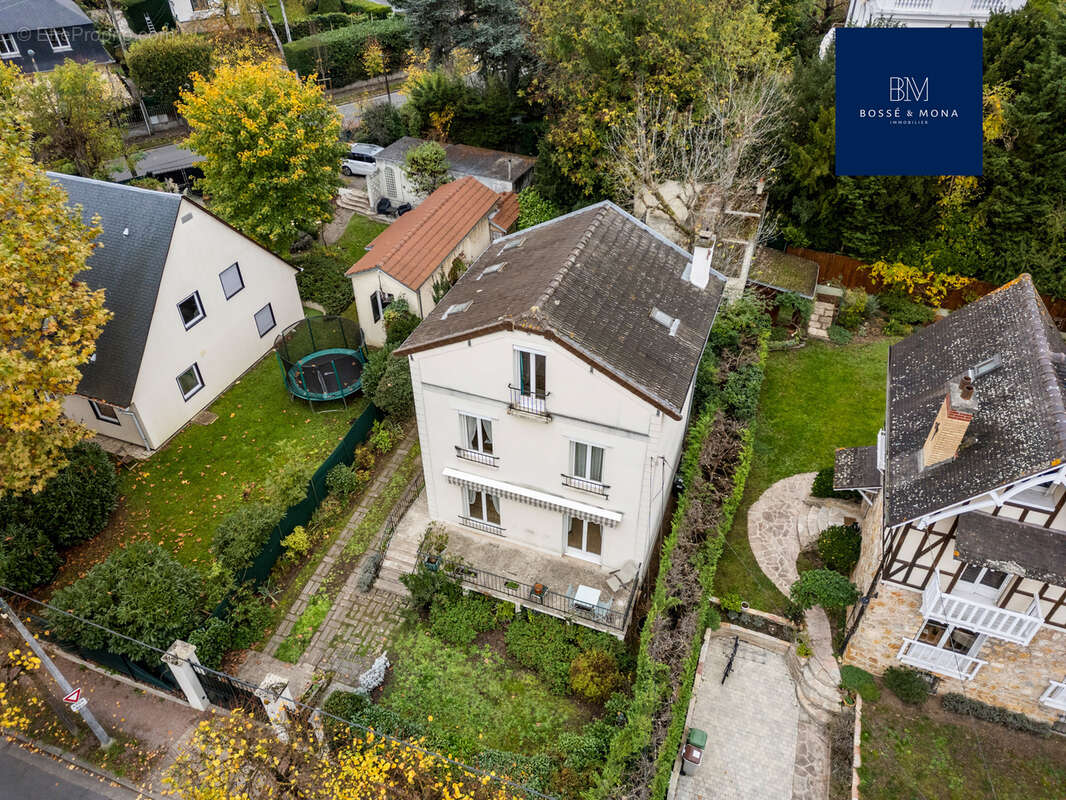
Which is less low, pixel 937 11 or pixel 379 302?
pixel 937 11

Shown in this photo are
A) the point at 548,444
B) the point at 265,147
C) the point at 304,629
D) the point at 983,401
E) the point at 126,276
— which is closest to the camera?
the point at 983,401

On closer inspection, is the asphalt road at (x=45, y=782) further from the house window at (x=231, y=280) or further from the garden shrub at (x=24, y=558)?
the house window at (x=231, y=280)

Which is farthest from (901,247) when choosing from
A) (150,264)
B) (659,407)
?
(150,264)

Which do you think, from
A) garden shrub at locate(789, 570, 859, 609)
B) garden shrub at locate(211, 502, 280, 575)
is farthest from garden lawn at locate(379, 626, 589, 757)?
garden shrub at locate(789, 570, 859, 609)

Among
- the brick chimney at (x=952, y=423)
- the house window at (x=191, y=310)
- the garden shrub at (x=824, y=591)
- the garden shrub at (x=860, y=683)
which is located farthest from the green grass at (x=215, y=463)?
the brick chimney at (x=952, y=423)

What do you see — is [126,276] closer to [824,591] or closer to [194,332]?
[194,332]

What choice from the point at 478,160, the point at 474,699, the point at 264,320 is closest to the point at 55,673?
the point at 474,699

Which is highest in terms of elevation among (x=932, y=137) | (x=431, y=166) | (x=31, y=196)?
(x=31, y=196)

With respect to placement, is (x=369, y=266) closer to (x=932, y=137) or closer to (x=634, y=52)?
(x=634, y=52)
